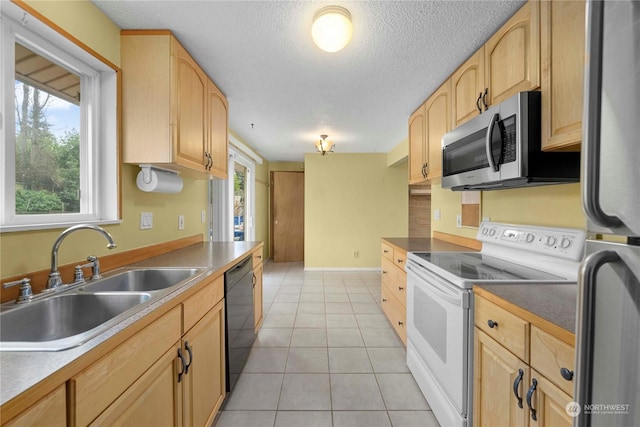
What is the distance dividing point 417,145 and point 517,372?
212cm

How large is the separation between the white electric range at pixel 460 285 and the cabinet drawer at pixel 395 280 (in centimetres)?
28

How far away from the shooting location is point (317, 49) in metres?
1.72

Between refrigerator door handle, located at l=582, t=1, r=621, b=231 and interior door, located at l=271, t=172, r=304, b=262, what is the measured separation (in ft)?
17.7

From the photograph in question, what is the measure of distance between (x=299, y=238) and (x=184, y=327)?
15.8 ft

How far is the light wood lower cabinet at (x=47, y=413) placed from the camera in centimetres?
50

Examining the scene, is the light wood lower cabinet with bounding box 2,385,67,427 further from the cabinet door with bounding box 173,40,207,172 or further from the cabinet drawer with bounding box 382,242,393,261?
the cabinet drawer with bounding box 382,242,393,261

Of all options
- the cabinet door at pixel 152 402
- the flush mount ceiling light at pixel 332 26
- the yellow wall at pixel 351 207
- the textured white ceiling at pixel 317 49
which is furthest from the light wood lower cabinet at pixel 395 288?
the yellow wall at pixel 351 207

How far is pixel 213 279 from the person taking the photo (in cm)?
142

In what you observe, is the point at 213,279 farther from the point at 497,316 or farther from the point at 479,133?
the point at 479,133

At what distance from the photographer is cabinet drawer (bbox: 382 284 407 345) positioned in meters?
2.21

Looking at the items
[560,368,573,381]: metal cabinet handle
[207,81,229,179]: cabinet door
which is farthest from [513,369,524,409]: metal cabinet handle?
[207,81,229,179]: cabinet door

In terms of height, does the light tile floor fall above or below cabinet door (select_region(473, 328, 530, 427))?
below

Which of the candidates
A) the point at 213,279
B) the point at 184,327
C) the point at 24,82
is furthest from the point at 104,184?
the point at 184,327

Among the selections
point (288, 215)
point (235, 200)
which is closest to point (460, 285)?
point (235, 200)
